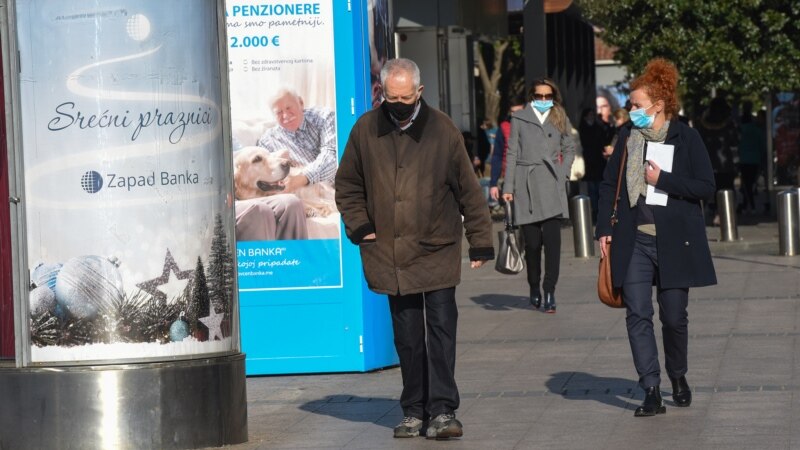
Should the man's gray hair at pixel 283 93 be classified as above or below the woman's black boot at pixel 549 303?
above

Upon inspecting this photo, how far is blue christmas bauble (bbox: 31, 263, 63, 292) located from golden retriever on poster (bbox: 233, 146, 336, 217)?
2.34 metres

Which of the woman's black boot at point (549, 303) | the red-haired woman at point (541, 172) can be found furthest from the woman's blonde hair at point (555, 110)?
the woman's black boot at point (549, 303)

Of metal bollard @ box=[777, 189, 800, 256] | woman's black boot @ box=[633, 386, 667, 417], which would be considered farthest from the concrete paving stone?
metal bollard @ box=[777, 189, 800, 256]

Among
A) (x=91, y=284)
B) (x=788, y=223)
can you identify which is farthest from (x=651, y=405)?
(x=788, y=223)

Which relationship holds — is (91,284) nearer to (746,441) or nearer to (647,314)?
(647,314)

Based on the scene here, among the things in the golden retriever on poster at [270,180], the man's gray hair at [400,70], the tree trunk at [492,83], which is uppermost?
the tree trunk at [492,83]

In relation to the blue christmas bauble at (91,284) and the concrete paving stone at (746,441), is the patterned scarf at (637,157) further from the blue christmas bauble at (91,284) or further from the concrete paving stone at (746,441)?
the blue christmas bauble at (91,284)

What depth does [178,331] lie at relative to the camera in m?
7.06

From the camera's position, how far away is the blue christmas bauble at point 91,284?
6.93 meters

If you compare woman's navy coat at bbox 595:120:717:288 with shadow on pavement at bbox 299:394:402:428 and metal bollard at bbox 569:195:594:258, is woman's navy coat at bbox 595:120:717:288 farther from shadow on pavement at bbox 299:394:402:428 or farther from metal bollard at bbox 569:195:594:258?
metal bollard at bbox 569:195:594:258

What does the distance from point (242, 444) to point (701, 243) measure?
2451 millimetres

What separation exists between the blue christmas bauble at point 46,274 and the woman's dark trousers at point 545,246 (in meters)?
6.02

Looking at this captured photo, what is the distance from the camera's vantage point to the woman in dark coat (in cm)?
770

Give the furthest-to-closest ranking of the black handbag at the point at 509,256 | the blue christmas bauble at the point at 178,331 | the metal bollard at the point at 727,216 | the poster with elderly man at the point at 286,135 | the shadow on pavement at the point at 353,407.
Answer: the metal bollard at the point at 727,216, the black handbag at the point at 509,256, the poster with elderly man at the point at 286,135, the shadow on pavement at the point at 353,407, the blue christmas bauble at the point at 178,331
